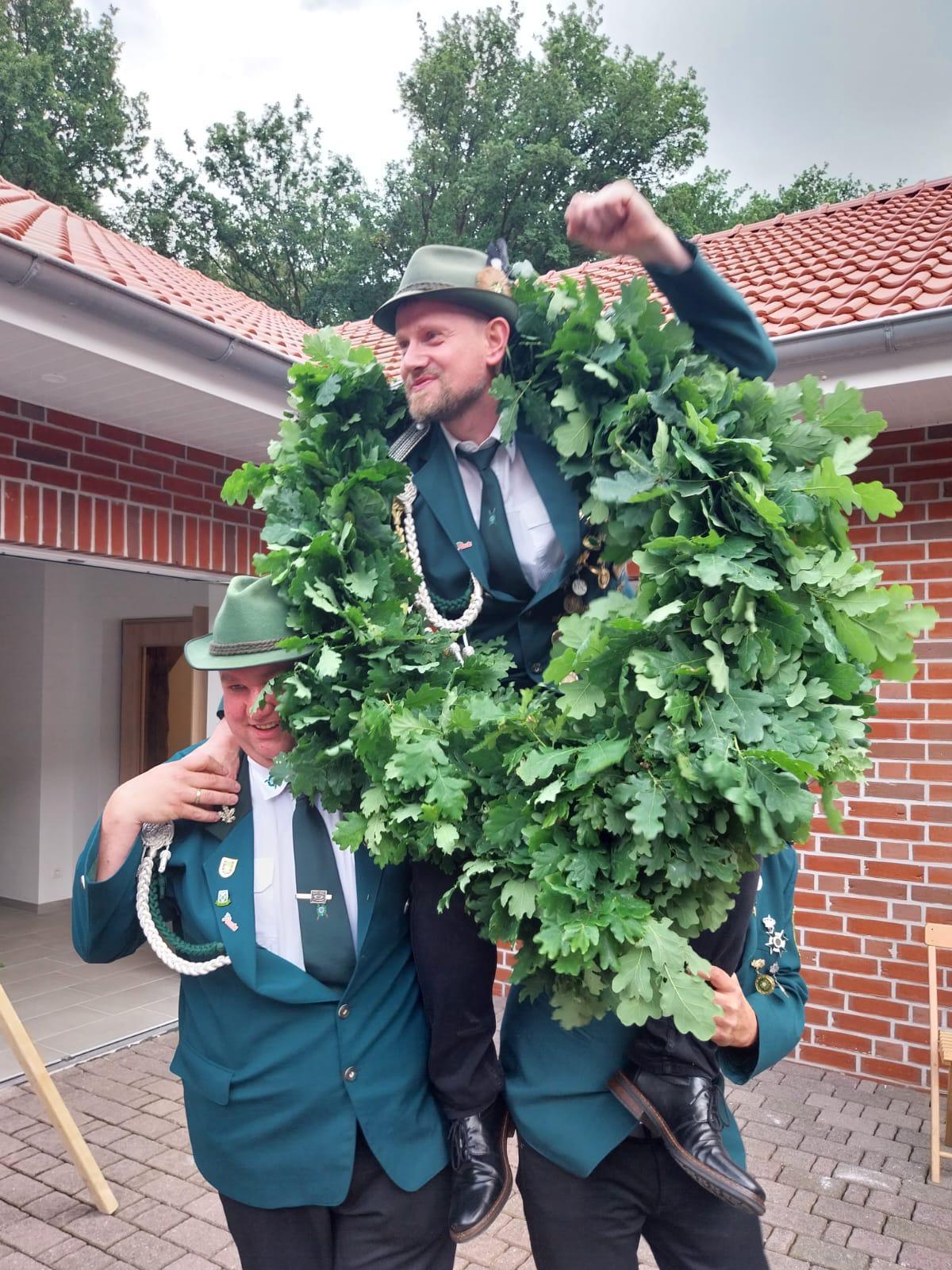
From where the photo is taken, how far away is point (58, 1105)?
11.3 ft

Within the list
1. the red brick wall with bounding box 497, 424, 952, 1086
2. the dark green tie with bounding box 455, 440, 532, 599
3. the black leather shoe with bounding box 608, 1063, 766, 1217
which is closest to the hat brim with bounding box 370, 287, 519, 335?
the dark green tie with bounding box 455, 440, 532, 599

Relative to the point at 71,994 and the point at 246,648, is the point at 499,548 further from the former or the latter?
the point at 71,994

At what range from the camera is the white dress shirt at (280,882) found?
1878 mm

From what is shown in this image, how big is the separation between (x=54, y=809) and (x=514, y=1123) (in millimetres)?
7710

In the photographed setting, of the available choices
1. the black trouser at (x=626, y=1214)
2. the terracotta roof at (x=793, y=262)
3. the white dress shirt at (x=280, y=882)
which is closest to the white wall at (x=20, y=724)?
the terracotta roof at (x=793, y=262)

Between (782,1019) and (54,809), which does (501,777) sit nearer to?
(782,1019)

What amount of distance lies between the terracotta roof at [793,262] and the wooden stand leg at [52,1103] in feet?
8.75

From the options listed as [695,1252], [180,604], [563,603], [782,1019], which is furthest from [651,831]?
[180,604]

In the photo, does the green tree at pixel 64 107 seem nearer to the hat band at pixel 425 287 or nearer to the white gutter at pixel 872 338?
the white gutter at pixel 872 338

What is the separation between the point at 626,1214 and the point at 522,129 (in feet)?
82.9

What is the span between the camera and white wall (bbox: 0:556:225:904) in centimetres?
850

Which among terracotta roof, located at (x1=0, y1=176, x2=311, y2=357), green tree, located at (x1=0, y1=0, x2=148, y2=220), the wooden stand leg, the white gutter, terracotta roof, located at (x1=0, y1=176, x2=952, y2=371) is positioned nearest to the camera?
the wooden stand leg

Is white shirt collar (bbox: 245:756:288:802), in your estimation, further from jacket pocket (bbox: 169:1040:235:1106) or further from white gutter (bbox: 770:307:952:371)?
white gutter (bbox: 770:307:952:371)

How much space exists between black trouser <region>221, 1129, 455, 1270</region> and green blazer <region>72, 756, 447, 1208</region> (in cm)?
5
